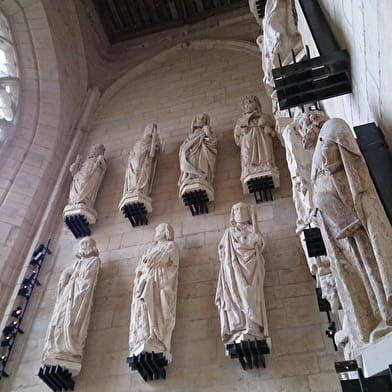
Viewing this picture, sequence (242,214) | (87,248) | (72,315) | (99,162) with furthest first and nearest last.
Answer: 1. (99,162)
2. (87,248)
3. (242,214)
4. (72,315)

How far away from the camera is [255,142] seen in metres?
6.77

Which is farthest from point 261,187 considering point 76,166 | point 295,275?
point 76,166

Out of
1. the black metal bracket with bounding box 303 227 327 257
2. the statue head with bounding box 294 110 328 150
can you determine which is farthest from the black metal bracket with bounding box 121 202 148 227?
the statue head with bounding box 294 110 328 150

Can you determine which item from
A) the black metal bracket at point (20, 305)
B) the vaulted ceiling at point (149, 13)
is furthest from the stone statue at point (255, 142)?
the vaulted ceiling at point (149, 13)

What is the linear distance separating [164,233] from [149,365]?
5.87 ft

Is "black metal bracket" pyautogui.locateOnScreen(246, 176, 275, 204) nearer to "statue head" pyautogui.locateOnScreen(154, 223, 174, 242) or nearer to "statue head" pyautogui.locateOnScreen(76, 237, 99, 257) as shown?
"statue head" pyautogui.locateOnScreen(154, 223, 174, 242)

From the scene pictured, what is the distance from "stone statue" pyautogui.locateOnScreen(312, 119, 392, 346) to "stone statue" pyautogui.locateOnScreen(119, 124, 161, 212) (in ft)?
13.9

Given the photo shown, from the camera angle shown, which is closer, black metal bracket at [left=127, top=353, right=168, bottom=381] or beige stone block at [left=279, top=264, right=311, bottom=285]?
black metal bracket at [left=127, top=353, right=168, bottom=381]

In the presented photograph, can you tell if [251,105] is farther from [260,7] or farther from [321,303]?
[321,303]

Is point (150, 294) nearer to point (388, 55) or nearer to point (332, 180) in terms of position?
point (332, 180)

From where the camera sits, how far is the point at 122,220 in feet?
23.2

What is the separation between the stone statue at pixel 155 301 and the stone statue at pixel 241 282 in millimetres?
593

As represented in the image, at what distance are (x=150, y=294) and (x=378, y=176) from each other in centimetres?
332

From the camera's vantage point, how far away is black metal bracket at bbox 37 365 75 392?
199 inches
